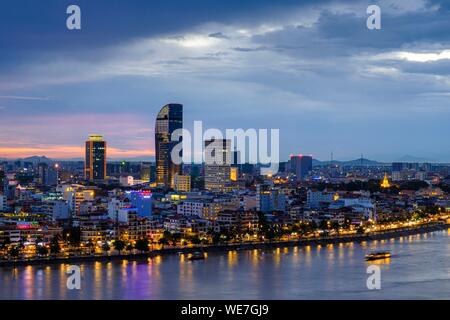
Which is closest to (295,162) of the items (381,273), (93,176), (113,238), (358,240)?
(93,176)

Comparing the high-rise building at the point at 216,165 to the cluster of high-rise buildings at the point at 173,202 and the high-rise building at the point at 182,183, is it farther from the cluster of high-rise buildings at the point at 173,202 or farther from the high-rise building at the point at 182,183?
the high-rise building at the point at 182,183

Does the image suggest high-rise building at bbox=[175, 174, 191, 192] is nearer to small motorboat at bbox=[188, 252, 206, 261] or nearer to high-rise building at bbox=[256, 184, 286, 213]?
high-rise building at bbox=[256, 184, 286, 213]

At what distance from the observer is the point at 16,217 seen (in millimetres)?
11219

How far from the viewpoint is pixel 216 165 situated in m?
22.9

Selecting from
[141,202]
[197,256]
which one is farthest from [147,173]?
[197,256]

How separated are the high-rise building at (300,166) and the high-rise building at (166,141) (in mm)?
7327

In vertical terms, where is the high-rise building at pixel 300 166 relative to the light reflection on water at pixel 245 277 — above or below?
above

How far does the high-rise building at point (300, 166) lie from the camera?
33.1 m

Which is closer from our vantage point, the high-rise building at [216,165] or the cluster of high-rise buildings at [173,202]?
the cluster of high-rise buildings at [173,202]

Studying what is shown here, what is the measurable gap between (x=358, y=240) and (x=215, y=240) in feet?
9.09

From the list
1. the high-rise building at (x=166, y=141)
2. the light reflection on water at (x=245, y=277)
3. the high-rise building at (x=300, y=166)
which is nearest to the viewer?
the light reflection on water at (x=245, y=277)

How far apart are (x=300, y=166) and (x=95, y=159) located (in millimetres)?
10388

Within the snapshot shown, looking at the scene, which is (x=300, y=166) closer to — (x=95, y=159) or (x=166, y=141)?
(x=166, y=141)

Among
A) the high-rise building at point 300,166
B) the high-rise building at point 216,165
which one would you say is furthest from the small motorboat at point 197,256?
the high-rise building at point 300,166
